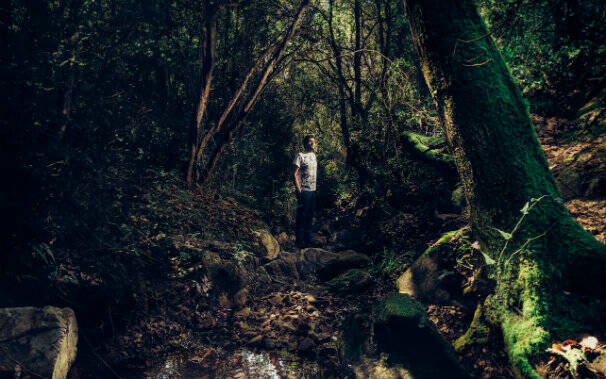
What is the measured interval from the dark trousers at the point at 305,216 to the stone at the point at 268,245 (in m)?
0.68

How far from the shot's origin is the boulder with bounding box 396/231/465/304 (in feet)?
15.5

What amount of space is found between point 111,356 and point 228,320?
5.60 ft

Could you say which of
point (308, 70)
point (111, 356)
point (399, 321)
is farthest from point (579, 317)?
point (308, 70)

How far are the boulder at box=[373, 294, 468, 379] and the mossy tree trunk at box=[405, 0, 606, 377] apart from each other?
673 millimetres

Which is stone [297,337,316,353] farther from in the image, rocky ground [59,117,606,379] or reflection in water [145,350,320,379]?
reflection in water [145,350,320,379]

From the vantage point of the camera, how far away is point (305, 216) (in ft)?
27.9

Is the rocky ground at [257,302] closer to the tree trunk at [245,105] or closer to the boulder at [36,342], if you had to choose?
the boulder at [36,342]

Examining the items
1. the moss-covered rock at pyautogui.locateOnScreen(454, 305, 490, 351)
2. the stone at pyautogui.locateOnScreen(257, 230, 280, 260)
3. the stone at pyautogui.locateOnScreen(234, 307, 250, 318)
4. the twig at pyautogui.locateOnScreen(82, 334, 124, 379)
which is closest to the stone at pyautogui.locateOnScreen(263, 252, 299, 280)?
the stone at pyautogui.locateOnScreen(257, 230, 280, 260)

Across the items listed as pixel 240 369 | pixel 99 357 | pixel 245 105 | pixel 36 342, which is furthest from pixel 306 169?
pixel 36 342

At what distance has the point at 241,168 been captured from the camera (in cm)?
969

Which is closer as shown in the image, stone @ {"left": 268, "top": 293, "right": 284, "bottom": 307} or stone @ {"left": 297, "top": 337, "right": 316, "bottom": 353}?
stone @ {"left": 297, "top": 337, "right": 316, "bottom": 353}

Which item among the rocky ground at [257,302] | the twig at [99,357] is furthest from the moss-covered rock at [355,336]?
the twig at [99,357]

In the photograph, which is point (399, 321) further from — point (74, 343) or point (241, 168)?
point (241, 168)

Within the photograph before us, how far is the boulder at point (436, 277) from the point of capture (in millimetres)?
4734
